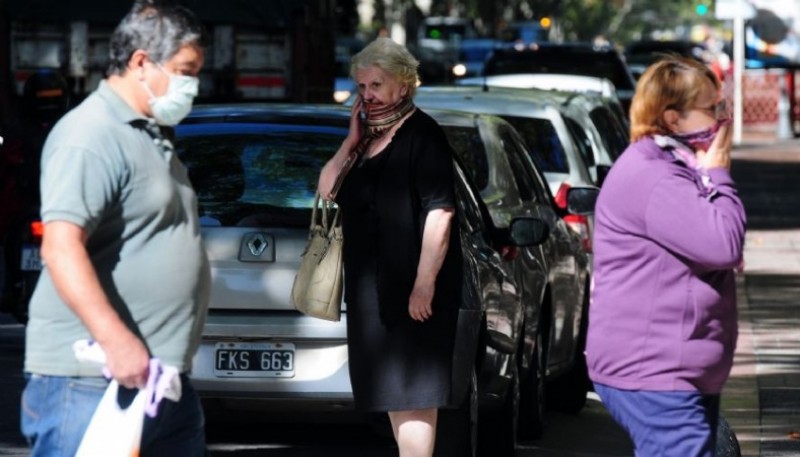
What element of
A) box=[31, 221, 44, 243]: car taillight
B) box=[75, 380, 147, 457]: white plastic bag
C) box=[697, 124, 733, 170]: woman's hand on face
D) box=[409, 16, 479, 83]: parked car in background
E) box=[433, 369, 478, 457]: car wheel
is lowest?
box=[409, 16, 479, 83]: parked car in background

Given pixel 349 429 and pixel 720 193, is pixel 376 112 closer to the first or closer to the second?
pixel 720 193

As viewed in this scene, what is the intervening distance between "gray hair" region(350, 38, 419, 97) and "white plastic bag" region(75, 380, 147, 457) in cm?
237

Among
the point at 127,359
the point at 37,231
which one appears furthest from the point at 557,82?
the point at 127,359

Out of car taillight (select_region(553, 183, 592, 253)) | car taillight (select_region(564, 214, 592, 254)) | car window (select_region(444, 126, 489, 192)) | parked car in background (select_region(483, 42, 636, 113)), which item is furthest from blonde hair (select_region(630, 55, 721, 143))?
parked car in background (select_region(483, 42, 636, 113))

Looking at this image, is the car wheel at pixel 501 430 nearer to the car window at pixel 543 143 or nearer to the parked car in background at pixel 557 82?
the car window at pixel 543 143

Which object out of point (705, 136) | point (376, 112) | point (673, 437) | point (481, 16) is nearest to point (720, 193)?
point (705, 136)

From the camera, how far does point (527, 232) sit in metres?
8.61

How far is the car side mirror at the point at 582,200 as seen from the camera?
33.4 ft

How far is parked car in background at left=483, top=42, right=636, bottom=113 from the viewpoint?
2375 cm

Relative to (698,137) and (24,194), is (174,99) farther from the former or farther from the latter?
(24,194)

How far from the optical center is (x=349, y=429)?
9656mm

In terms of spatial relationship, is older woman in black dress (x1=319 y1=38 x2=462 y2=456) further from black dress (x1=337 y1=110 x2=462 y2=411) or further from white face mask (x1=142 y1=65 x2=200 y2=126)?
white face mask (x1=142 y1=65 x2=200 y2=126)

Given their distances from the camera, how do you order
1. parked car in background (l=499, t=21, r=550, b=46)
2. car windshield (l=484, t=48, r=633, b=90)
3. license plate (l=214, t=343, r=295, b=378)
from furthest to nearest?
parked car in background (l=499, t=21, r=550, b=46)
car windshield (l=484, t=48, r=633, b=90)
license plate (l=214, t=343, r=295, b=378)

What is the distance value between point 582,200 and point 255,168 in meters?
2.28
